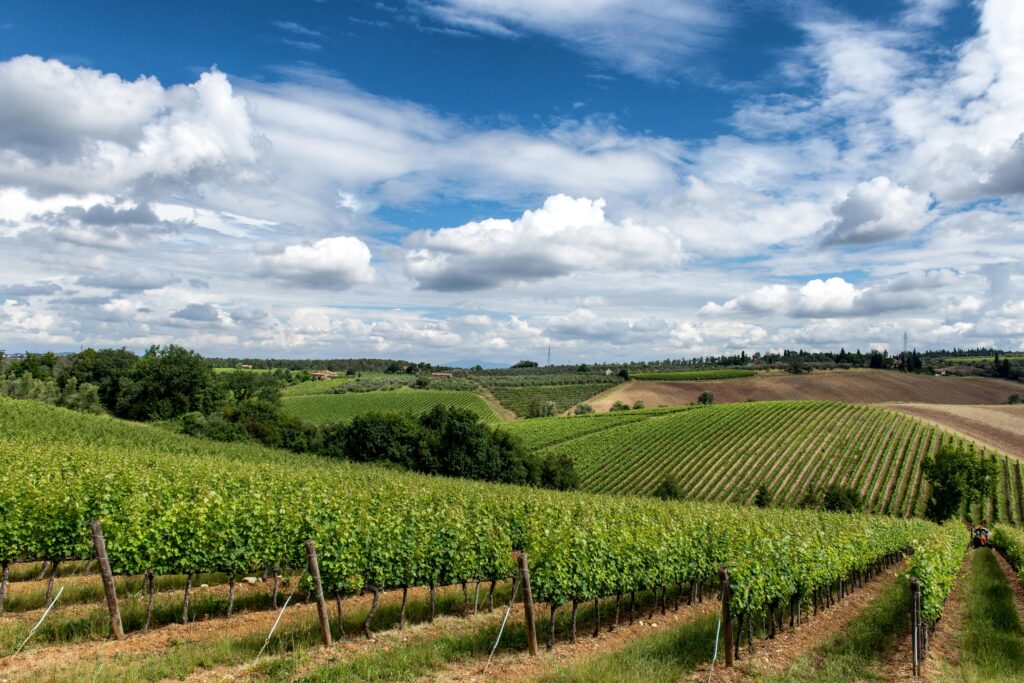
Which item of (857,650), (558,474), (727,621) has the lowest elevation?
(558,474)

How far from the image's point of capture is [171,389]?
84.7 metres

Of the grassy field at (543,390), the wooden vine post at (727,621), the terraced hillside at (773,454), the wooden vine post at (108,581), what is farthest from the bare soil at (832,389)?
the wooden vine post at (108,581)

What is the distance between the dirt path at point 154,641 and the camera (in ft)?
32.8

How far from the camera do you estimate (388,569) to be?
14258mm

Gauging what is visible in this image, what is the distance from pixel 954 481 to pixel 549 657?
2041 inches

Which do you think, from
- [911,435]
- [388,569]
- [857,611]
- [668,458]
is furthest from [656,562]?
[911,435]

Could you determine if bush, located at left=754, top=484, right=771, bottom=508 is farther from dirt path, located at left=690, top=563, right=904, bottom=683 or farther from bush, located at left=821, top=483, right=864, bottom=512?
dirt path, located at left=690, top=563, right=904, bottom=683

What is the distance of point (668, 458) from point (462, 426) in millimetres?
24232

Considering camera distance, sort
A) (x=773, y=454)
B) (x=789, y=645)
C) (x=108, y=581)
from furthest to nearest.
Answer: (x=773, y=454)
(x=789, y=645)
(x=108, y=581)

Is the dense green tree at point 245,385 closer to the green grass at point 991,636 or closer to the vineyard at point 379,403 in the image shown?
the vineyard at point 379,403

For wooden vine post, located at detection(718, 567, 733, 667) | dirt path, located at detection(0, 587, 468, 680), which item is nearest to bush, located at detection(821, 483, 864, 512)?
wooden vine post, located at detection(718, 567, 733, 667)

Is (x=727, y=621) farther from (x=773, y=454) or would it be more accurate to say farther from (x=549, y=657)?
(x=773, y=454)

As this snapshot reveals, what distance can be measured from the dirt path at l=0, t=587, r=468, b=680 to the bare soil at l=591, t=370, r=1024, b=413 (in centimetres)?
9527

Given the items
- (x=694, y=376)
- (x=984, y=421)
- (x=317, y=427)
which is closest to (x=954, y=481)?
(x=984, y=421)
